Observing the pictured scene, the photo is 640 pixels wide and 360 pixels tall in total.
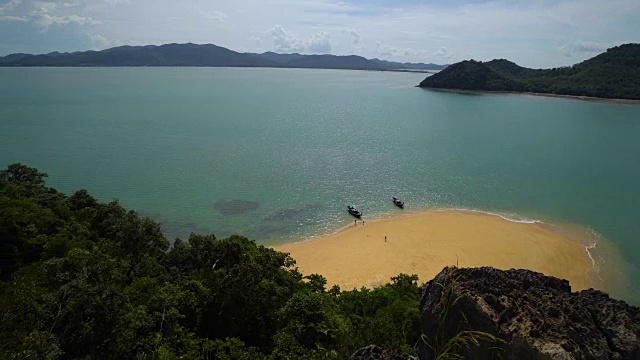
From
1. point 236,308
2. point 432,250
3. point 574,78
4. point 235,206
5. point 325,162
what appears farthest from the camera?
point 574,78

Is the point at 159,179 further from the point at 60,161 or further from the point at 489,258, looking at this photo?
the point at 489,258

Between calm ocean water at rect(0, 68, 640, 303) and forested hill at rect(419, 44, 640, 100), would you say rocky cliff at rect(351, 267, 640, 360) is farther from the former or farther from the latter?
forested hill at rect(419, 44, 640, 100)

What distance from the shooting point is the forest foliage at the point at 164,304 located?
37.4 feet

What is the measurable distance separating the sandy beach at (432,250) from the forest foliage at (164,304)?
7577 millimetres

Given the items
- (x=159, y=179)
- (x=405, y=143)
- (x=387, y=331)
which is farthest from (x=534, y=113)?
(x=387, y=331)

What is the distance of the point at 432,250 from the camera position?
3238cm

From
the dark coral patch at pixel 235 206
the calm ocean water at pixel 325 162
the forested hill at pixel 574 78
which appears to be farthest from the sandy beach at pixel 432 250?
the forested hill at pixel 574 78

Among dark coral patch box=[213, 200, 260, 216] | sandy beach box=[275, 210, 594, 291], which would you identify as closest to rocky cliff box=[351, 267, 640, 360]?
sandy beach box=[275, 210, 594, 291]

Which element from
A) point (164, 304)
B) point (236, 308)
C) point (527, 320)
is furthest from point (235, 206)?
point (527, 320)

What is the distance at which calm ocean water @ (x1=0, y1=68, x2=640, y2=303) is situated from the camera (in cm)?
4038

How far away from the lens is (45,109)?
99.9 meters

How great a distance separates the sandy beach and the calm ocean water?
2399 mm

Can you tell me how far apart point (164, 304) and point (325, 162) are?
44.5 m

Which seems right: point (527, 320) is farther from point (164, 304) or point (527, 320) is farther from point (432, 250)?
point (432, 250)
